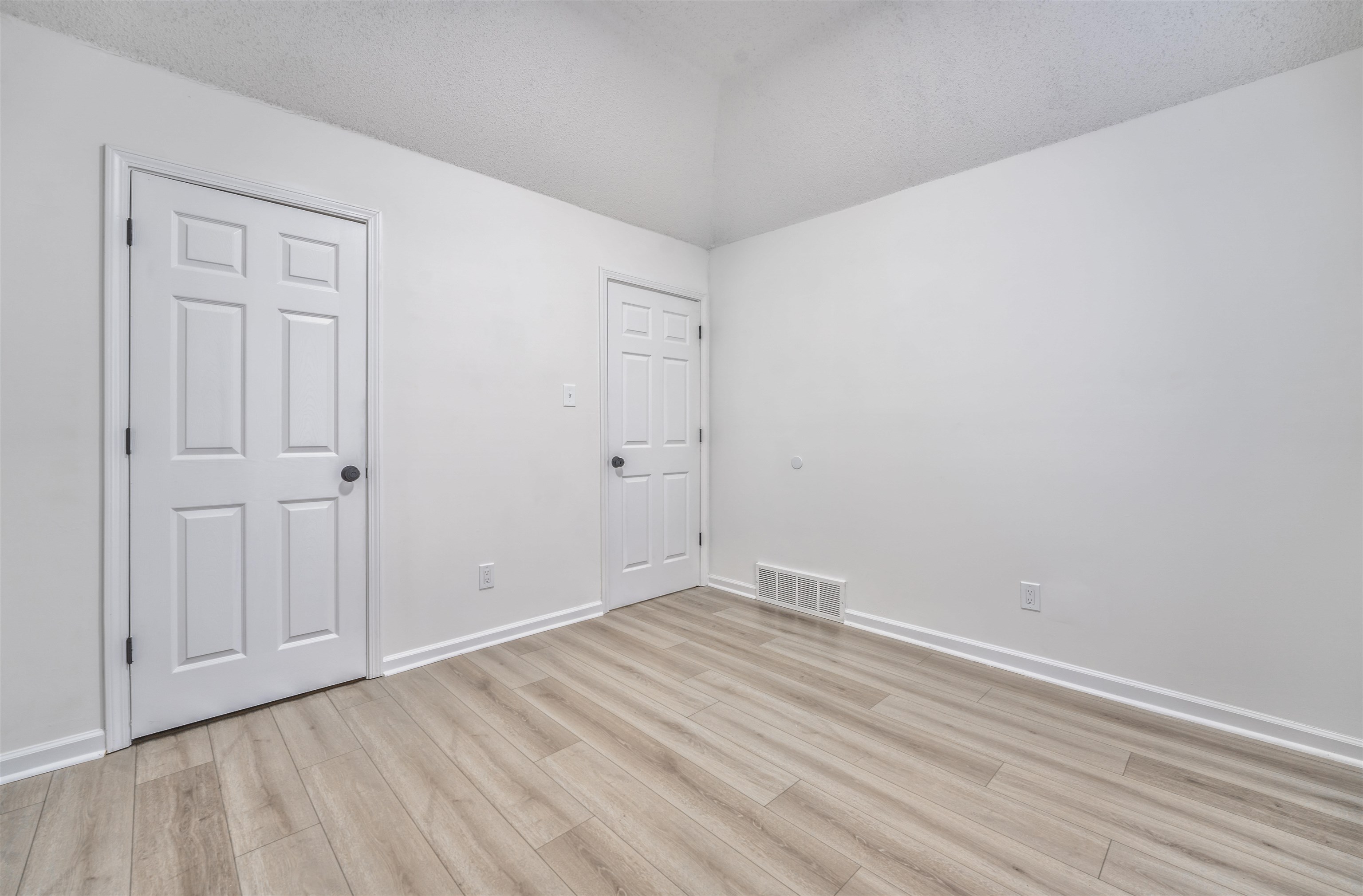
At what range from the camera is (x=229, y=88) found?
2139 mm

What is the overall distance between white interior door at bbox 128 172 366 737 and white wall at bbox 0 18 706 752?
12cm

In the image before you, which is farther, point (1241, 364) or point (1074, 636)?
point (1074, 636)

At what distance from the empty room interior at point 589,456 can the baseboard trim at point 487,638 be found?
0.09ft

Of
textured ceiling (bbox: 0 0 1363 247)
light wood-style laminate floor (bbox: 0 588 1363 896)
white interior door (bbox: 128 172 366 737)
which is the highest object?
textured ceiling (bbox: 0 0 1363 247)

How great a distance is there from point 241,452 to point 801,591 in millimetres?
2876

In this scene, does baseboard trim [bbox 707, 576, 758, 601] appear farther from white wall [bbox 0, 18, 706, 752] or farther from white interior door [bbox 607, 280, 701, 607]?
white wall [bbox 0, 18, 706, 752]

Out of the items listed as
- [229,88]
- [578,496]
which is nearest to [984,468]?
[578,496]

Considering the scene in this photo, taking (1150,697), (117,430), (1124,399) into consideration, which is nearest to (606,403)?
(117,430)

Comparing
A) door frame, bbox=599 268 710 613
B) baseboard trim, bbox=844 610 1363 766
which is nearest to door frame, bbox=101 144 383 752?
door frame, bbox=599 268 710 613

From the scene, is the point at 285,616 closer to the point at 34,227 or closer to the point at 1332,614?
the point at 34,227

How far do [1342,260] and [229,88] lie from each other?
4029 mm

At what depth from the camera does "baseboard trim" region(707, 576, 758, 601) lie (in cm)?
374

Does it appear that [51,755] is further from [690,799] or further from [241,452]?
[690,799]

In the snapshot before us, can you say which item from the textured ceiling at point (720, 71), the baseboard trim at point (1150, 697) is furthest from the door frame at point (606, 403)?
the baseboard trim at point (1150, 697)
